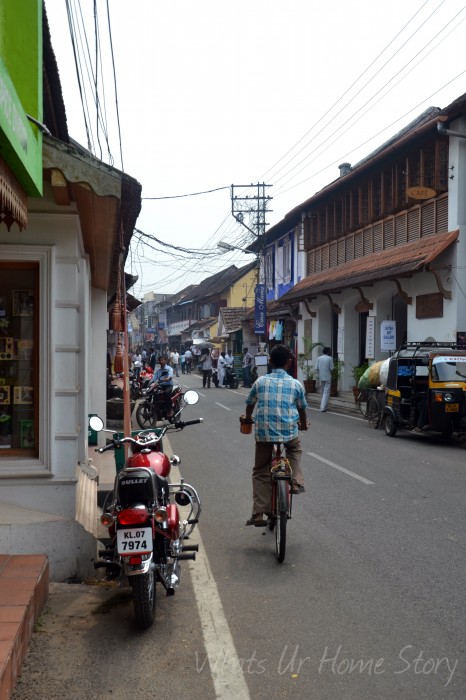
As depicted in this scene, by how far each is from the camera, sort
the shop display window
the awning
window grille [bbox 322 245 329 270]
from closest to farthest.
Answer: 1. the awning
2. the shop display window
3. window grille [bbox 322 245 329 270]

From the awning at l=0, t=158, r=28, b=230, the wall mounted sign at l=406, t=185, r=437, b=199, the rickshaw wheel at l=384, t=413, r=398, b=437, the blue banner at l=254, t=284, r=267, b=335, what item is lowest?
the rickshaw wheel at l=384, t=413, r=398, b=437

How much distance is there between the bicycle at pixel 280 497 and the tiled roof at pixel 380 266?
12.4 metres

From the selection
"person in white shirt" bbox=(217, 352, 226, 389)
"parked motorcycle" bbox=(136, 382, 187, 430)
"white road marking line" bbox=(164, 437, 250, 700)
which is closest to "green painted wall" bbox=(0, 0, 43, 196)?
"white road marking line" bbox=(164, 437, 250, 700)

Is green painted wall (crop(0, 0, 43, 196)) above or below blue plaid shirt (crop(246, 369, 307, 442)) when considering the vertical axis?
above

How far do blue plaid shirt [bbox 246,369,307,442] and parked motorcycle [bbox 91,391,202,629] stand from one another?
1512 millimetres

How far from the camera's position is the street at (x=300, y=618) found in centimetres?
394

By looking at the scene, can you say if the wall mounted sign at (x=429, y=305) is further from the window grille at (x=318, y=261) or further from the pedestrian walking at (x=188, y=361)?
the pedestrian walking at (x=188, y=361)

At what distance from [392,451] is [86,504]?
773 centimetres

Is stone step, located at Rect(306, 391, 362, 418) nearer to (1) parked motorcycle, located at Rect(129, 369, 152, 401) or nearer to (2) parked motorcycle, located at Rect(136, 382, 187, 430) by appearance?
(1) parked motorcycle, located at Rect(129, 369, 152, 401)

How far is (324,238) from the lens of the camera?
96.9 ft

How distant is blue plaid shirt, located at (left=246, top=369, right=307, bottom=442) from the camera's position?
6.68 m

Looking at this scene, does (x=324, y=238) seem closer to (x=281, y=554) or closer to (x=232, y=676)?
(x=281, y=554)

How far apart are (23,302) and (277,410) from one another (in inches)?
96.6

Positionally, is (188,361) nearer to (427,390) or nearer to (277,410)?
(427,390)
